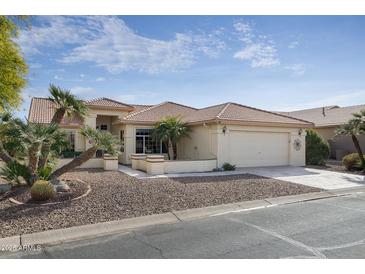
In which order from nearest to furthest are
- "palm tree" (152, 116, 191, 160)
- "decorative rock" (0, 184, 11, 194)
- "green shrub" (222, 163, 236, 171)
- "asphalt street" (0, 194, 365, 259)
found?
1. "asphalt street" (0, 194, 365, 259)
2. "decorative rock" (0, 184, 11, 194)
3. "green shrub" (222, 163, 236, 171)
4. "palm tree" (152, 116, 191, 160)

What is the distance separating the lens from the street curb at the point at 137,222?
18.9ft

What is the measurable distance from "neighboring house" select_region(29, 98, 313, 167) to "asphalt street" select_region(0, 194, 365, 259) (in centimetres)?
959

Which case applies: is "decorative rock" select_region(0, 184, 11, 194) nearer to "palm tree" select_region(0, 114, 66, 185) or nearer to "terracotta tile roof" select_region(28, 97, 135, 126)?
"palm tree" select_region(0, 114, 66, 185)

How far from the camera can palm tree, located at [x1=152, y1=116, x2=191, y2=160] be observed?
18297 millimetres

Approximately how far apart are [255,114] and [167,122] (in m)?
5.78

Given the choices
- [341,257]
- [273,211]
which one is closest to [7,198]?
[273,211]

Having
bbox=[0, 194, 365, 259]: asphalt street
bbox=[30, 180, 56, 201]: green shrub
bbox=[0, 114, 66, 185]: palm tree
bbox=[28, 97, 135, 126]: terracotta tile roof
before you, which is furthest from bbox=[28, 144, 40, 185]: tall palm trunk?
bbox=[28, 97, 135, 126]: terracotta tile roof

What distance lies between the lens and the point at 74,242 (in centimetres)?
564

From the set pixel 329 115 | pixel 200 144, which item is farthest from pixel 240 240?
pixel 329 115

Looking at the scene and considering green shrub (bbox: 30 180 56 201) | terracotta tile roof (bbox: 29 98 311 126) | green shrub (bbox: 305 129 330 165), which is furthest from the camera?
green shrub (bbox: 305 129 330 165)

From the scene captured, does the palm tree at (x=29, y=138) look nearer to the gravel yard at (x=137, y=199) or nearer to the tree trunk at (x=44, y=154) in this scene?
the tree trunk at (x=44, y=154)

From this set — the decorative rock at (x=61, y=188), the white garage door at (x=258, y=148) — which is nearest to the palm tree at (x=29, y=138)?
the decorative rock at (x=61, y=188)

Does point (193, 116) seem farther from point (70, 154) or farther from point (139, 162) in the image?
point (70, 154)

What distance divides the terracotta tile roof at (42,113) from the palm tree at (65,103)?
8.73 metres
